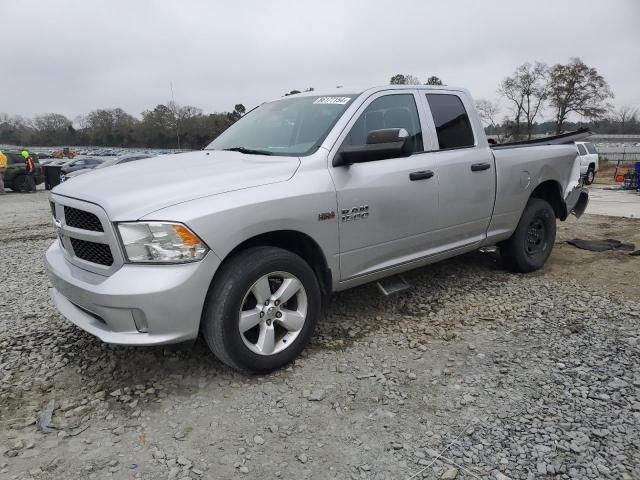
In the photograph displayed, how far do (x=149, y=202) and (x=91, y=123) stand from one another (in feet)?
288

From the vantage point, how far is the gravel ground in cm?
226

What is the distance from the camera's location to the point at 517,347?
3.39 meters

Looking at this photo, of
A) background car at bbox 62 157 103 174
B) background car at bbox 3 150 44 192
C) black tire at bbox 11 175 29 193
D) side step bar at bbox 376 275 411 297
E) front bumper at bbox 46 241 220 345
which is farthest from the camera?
background car at bbox 62 157 103 174

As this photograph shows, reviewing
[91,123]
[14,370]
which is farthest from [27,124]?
[14,370]

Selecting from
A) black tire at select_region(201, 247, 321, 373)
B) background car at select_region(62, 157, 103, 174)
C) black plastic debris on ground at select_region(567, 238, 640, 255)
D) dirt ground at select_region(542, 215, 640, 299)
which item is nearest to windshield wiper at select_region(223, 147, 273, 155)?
black tire at select_region(201, 247, 321, 373)

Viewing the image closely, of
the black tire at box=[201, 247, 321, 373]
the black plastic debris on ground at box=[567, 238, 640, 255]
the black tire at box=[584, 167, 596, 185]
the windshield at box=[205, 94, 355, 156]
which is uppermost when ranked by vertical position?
the windshield at box=[205, 94, 355, 156]

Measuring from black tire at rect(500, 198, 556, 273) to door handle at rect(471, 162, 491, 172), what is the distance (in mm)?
932

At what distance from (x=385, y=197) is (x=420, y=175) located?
43cm

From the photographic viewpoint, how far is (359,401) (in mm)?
2770

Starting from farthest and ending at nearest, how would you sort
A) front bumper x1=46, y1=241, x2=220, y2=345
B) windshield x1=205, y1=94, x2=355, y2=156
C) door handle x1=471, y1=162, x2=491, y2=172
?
1. door handle x1=471, y1=162, x2=491, y2=172
2. windshield x1=205, y1=94, x2=355, y2=156
3. front bumper x1=46, y1=241, x2=220, y2=345

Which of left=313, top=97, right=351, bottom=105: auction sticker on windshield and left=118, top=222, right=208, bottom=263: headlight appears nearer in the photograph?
left=118, top=222, right=208, bottom=263: headlight

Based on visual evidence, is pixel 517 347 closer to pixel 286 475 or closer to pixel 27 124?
pixel 286 475

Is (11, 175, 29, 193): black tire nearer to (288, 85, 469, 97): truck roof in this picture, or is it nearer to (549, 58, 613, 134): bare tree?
(288, 85, 469, 97): truck roof

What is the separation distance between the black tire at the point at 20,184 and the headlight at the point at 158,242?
59.6ft
